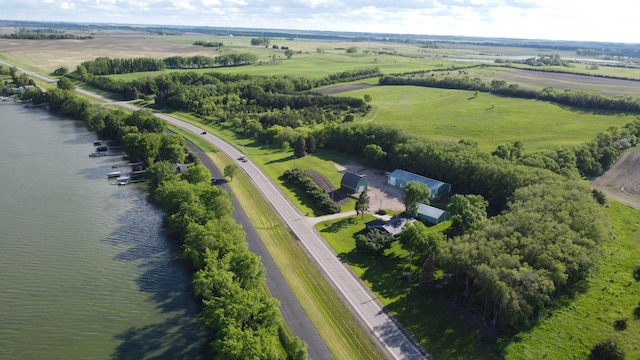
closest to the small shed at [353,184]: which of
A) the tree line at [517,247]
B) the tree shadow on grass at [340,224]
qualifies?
the tree shadow on grass at [340,224]

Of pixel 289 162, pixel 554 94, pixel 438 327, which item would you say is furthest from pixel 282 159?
pixel 554 94

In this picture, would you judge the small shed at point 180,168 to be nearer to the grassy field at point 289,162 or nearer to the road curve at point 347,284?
the road curve at point 347,284

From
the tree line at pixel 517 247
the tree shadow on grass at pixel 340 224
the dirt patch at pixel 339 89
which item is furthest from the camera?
the dirt patch at pixel 339 89

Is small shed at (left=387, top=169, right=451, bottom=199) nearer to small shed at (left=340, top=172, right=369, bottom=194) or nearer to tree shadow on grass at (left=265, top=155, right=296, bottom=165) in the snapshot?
small shed at (left=340, top=172, right=369, bottom=194)

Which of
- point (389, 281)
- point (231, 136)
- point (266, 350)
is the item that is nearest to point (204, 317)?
point (266, 350)

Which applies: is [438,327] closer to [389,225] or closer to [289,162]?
[389,225]

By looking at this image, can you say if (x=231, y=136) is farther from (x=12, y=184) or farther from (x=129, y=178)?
(x=12, y=184)
